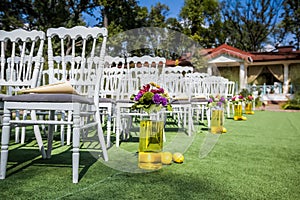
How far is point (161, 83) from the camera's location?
396 cm

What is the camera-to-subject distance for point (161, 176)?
1.99 meters

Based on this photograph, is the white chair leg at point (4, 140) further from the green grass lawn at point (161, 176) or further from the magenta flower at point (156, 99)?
the magenta flower at point (156, 99)

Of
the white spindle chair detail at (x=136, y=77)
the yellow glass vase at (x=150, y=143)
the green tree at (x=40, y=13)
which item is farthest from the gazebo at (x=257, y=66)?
the yellow glass vase at (x=150, y=143)

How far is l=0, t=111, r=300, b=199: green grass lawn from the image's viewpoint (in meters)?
1.63

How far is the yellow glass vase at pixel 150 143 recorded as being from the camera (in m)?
2.20

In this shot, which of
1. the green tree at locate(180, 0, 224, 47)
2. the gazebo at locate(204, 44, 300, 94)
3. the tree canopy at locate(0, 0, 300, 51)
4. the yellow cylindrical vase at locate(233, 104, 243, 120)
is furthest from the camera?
the green tree at locate(180, 0, 224, 47)

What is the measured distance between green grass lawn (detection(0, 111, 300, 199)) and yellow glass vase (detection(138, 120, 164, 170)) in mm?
82

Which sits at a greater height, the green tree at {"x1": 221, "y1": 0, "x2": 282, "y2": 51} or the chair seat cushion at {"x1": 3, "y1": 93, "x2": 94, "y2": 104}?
the green tree at {"x1": 221, "y1": 0, "x2": 282, "y2": 51}

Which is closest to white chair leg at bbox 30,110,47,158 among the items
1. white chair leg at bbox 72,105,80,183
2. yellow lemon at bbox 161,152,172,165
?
white chair leg at bbox 72,105,80,183

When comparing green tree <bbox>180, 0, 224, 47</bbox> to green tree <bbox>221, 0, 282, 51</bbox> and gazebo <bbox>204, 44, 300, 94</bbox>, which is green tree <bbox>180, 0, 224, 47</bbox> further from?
gazebo <bbox>204, 44, 300, 94</bbox>

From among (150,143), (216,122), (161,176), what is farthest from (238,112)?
(161,176)

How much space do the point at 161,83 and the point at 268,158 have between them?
176 cm

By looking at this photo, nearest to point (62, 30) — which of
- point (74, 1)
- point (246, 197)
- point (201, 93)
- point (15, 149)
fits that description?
point (15, 149)

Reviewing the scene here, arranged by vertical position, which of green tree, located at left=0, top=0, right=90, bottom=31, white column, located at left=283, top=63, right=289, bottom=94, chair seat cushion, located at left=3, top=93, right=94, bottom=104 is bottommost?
chair seat cushion, located at left=3, top=93, right=94, bottom=104
